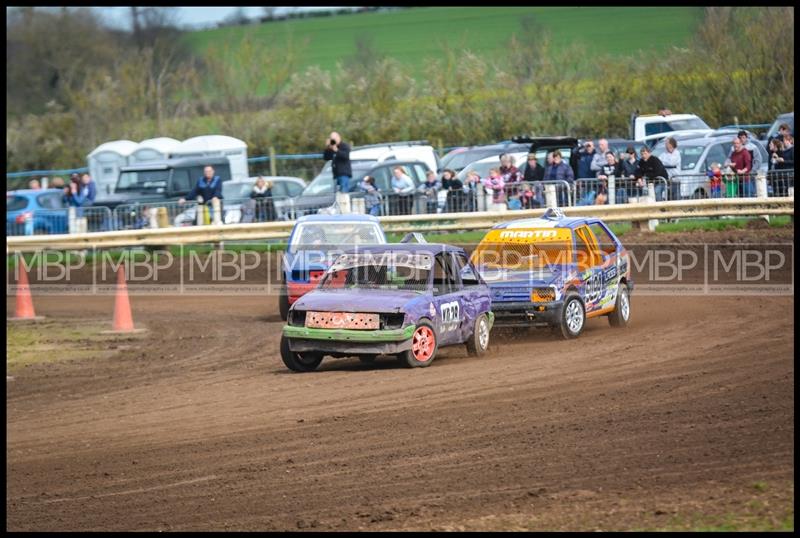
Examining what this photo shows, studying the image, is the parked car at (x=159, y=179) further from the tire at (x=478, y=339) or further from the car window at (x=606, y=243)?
the tire at (x=478, y=339)

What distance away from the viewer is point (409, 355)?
1359 centimetres

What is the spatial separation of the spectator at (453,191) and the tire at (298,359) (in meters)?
11.3

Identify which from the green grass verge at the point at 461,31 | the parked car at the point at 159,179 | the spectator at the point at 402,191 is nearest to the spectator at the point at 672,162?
the spectator at the point at 402,191

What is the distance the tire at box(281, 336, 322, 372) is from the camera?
13.8m

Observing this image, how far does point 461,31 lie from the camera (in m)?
55.2

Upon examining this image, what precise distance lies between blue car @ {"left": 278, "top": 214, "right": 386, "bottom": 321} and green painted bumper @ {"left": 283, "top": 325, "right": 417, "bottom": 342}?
435 centimetres

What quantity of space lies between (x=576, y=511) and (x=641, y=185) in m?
17.3

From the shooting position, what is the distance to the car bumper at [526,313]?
1530 cm

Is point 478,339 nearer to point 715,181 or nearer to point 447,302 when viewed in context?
point 447,302

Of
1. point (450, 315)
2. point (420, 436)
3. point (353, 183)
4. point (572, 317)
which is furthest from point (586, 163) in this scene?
point (420, 436)

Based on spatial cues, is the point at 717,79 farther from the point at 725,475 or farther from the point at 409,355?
the point at 725,475

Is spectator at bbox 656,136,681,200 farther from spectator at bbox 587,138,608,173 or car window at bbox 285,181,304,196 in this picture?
car window at bbox 285,181,304,196

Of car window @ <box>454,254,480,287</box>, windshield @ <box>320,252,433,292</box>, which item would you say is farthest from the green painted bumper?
car window @ <box>454,254,480,287</box>

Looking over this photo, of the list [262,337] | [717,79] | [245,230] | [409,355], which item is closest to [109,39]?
[717,79]
